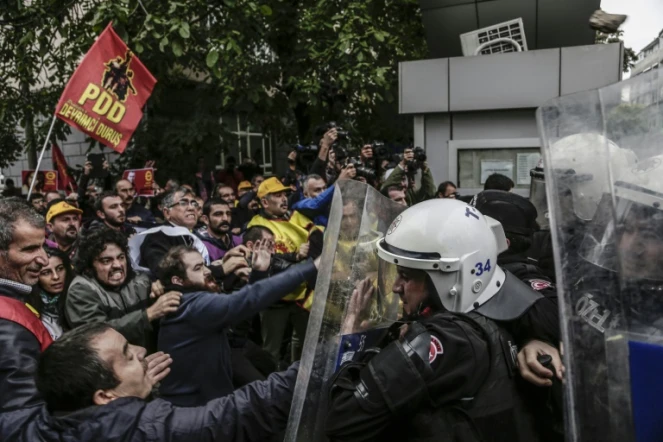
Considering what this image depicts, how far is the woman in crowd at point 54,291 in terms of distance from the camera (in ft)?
11.3

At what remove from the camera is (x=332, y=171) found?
6465 millimetres

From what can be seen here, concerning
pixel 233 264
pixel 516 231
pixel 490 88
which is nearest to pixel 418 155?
pixel 490 88

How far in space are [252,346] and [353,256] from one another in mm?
2339

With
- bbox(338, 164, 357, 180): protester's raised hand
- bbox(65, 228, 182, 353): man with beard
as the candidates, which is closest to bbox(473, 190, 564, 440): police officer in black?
bbox(65, 228, 182, 353): man with beard

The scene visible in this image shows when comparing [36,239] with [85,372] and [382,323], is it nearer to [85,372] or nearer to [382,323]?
[85,372]

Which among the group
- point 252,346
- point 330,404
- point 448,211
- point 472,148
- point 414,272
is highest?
point 472,148

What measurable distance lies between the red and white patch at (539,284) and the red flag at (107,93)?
179 inches

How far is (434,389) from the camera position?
1.53 m

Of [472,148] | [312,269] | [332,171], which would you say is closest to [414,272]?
[312,269]

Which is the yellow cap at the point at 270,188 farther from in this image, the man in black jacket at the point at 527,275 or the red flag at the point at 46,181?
the red flag at the point at 46,181

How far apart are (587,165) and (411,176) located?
20.7 ft

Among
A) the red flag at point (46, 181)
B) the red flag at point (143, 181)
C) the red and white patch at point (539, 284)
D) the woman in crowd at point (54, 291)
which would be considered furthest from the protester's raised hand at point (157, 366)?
the red flag at point (46, 181)

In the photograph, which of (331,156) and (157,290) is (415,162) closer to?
(331,156)

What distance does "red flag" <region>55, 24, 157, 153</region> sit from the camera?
5547 millimetres
